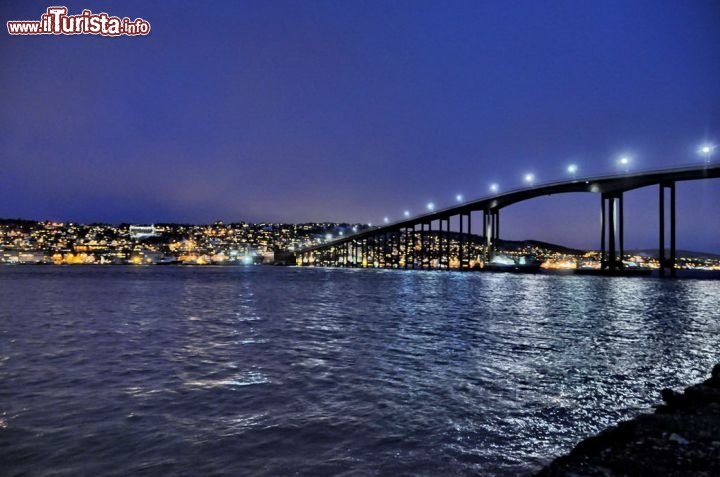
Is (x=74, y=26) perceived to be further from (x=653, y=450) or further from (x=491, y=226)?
(x=491, y=226)

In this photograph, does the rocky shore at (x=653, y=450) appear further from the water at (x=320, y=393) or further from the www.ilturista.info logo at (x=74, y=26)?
the www.ilturista.info logo at (x=74, y=26)

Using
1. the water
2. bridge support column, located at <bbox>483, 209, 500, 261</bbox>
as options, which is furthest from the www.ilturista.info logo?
bridge support column, located at <bbox>483, 209, 500, 261</bbox>

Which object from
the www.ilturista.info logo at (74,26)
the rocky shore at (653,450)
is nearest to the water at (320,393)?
the rocky shore at (653,450)

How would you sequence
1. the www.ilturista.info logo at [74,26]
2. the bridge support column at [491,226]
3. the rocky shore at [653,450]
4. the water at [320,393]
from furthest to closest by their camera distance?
the bridge support column at [491,226], the www.ilturista.info logo at [74,26], the water at [320,393], the rocky shore at [653,450]

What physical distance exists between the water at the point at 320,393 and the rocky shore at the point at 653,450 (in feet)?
3.62

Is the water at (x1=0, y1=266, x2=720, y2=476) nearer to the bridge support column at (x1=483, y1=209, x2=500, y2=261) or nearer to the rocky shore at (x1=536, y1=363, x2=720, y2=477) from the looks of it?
the rocky shore at (x1=536, y1=363, x2=720, y2=477)

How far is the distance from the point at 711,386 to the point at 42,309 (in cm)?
3563

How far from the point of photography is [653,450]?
6.00m

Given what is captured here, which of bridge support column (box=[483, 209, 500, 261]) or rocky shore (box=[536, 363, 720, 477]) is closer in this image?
rocky shore (box=[536, 363, 720, 477])

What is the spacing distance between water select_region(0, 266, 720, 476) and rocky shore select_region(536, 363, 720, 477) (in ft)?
3.62

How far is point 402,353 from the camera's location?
53.8 feet

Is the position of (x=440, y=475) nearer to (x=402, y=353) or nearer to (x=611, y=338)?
(x=402, y=353)

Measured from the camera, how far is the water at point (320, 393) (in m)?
7.34

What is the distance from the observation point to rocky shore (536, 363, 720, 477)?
5.41m
